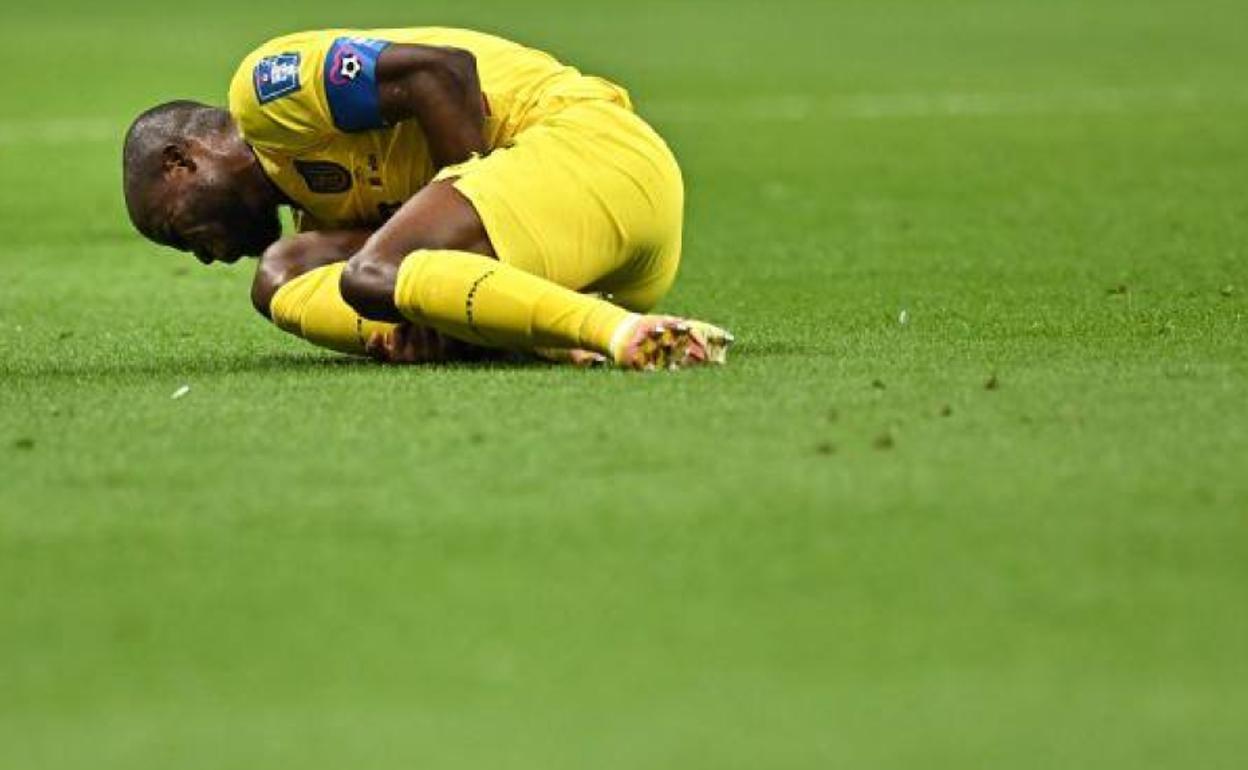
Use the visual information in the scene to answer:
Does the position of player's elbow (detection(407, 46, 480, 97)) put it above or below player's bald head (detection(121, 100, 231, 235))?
above

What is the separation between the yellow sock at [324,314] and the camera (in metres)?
6.64

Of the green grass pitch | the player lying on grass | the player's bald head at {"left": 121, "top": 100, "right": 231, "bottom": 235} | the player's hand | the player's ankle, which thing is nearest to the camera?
the green grass pitch

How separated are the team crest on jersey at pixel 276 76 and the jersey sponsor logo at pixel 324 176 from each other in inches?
10.2

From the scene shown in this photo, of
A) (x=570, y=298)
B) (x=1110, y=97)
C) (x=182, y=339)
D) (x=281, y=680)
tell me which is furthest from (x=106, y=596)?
(x=1110, y=97)

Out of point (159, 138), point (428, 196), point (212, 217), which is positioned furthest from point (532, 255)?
point (159, 138)

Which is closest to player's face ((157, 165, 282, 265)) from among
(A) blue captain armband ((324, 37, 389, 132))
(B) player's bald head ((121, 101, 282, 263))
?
(B) player's bald head ((121, 101, 282, 263))

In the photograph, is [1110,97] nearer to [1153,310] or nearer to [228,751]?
[1153,310]

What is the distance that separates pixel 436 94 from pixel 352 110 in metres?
0.21

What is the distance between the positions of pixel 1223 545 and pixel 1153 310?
3.16 metres

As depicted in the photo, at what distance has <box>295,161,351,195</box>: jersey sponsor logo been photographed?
6680 mm

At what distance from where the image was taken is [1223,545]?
4422 mm

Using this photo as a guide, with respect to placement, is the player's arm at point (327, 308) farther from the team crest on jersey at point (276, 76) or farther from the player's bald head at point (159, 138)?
the team crest on jersey at point (276, 76)

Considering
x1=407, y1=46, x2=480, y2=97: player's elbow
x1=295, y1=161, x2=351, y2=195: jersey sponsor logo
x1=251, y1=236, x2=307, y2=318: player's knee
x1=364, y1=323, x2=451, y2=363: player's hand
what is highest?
x1=407, y1=46, x2=480, y2=97: player's elbow

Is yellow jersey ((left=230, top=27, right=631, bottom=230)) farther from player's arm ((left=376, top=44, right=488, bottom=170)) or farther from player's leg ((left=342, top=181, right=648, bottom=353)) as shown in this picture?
player's leg ((left=342, top=181, right=648, bottom=353))
